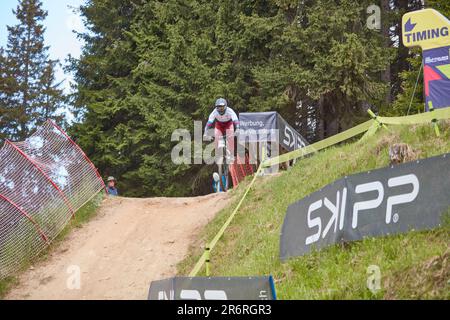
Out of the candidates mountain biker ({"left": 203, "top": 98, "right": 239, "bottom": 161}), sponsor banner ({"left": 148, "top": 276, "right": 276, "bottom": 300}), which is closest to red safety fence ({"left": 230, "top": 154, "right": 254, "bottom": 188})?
mountain biker ({"left": 203, "top": 98, "right": 239, "bottom": 161})

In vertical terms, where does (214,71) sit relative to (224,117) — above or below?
above

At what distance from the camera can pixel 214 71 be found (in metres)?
23.8

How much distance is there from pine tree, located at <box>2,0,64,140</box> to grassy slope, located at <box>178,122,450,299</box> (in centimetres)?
2138

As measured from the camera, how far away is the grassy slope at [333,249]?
20.1 ft

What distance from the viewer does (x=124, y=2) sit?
93.8 feet

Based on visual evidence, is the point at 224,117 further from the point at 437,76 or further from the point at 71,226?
the point at 437,76

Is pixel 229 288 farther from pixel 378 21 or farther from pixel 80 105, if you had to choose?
pixel 80 105

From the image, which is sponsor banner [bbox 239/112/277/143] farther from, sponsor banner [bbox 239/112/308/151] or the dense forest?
the dense forest

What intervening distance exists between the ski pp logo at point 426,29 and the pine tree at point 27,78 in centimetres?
2157

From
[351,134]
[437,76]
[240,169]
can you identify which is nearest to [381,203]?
[351,134]

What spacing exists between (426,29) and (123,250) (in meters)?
8.16

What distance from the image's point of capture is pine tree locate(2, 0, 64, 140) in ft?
107
